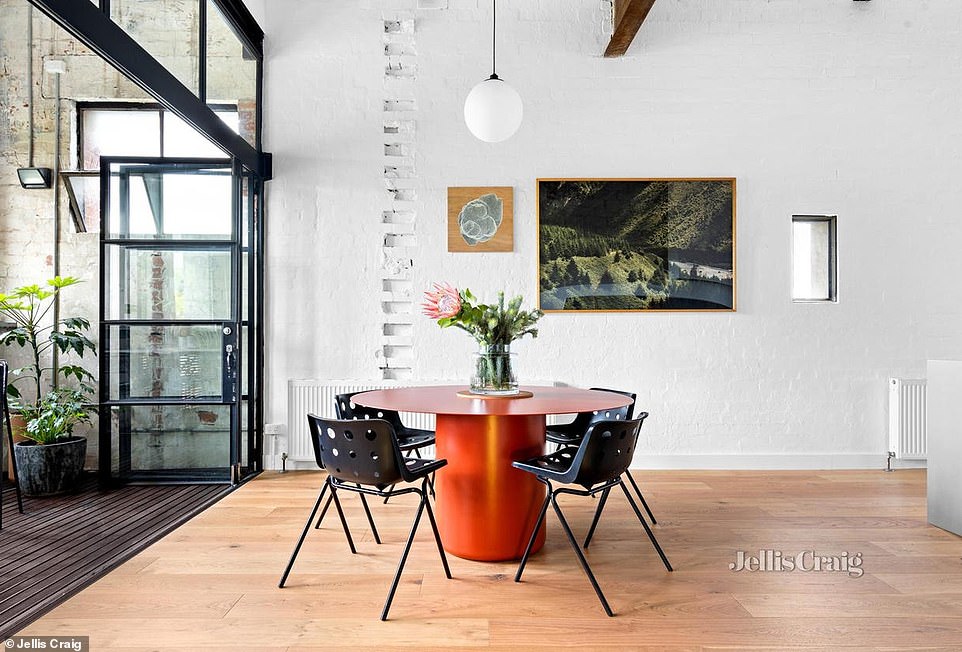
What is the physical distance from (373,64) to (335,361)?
2.35 m

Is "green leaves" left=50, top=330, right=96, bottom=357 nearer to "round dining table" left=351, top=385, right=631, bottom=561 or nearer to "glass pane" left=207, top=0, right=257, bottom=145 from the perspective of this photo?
"glass pane" left=207, top=0, right=257, bottom=145

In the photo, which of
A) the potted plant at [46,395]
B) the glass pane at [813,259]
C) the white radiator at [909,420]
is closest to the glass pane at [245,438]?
the potted plant at [46,395]

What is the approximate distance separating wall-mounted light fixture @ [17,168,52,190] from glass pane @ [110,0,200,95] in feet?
5.36

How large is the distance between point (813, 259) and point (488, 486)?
3.62 metres

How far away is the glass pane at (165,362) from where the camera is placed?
431cm

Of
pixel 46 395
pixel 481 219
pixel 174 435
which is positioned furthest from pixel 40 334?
pixel 481 219

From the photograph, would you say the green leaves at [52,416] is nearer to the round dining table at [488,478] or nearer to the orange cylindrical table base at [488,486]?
the round dining table at [488,478]

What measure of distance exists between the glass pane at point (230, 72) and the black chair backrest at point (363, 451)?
104 inches

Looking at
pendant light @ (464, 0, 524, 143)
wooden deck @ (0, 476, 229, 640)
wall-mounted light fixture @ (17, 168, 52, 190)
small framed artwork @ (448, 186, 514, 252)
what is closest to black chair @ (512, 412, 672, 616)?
pendant light @ (464, 0, 524, 143)

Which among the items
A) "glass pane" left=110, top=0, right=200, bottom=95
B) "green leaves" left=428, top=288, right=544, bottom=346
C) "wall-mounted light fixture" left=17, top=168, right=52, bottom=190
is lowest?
"green leaves" left=428, top=288, right=544, bottom=346

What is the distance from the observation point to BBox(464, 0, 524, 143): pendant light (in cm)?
331

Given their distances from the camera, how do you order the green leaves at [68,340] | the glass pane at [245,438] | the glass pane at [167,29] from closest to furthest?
the glass pane at [167,29], the green leaves at [68,340], the glass pane at [245,438]

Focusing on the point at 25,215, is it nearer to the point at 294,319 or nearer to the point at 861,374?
the point at 294,319

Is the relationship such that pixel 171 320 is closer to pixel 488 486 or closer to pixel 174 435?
pixel 174 435
